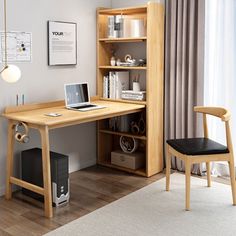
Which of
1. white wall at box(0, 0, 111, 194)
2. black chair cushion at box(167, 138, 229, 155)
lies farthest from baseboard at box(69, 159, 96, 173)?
black chair cushion at box(167, 138, 229, 155)

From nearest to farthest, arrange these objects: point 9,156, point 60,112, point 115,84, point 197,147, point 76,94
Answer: point 197,147
point 9,156
point 60,112
point 76,94
point 115,84

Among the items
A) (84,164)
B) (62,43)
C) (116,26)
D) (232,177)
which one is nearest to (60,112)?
(62,43)

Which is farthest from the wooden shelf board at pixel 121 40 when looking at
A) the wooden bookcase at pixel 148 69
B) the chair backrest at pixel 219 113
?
the chair backrest at pixel 219 113

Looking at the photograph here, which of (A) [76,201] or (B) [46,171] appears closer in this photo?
(B) [46,171]

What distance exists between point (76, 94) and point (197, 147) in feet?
4.21

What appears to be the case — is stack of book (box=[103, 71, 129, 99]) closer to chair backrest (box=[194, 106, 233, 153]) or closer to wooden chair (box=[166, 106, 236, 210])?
chair backrest (box=[194, 106, 233, 153])

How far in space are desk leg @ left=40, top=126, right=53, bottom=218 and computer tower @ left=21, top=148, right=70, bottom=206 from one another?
154 millimetres

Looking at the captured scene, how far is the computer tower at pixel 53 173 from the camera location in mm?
3021

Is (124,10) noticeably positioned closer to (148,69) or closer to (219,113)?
(148,69)

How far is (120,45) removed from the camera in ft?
13.7

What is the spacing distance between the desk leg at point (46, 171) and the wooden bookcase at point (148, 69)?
4.05 ft

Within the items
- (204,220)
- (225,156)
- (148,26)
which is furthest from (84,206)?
(148,26)

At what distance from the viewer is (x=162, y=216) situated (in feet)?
9.39

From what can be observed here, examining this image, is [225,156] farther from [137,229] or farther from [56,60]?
[56,60]
